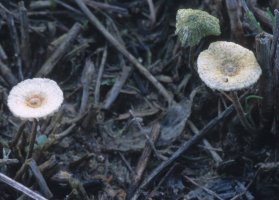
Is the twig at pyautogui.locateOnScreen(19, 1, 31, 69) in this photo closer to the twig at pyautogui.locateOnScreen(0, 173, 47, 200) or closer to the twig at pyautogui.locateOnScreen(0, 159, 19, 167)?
the twig at pyautogui.locateOnScreen(0, 159, 19, 167)

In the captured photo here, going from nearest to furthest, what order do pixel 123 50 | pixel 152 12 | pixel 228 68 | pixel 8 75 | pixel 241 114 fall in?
pixel 228 68, pixel 241 114, pixel 8 75, pixel 123 50, pixel 152 12

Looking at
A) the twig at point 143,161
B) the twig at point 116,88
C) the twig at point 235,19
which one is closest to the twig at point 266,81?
the twig at point 235,19

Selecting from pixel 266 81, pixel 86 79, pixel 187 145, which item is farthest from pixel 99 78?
pixel 266 81

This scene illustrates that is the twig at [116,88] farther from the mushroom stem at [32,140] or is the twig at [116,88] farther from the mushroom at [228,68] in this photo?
the mushroom at [228,68]

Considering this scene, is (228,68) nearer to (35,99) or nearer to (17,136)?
(35,99)

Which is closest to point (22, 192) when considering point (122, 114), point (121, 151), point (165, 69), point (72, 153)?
point (72, 153)
